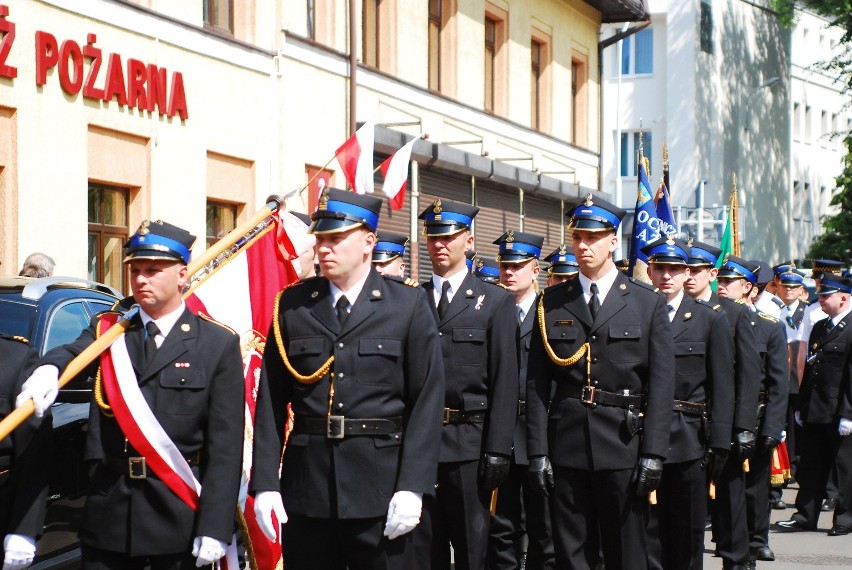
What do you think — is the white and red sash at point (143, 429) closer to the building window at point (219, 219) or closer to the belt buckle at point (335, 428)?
the belt buckle at point (335, 428)

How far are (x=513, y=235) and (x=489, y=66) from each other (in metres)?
18.0

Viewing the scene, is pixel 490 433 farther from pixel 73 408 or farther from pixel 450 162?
pixel 450 162

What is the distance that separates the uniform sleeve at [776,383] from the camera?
35.3 ft

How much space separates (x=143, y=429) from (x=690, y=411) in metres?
4.19

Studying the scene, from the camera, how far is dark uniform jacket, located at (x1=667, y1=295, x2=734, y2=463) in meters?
9.12

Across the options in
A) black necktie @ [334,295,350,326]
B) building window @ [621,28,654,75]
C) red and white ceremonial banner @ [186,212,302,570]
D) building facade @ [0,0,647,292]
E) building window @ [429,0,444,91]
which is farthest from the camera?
building window @ [621,28,654,75]

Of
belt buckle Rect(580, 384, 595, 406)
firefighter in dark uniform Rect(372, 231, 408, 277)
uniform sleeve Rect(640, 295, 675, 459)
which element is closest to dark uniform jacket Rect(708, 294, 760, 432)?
uniform sleeve Rect(640, 295, 675, 459)

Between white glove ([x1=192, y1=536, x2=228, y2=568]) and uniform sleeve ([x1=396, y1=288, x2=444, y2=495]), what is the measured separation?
72 centimetres

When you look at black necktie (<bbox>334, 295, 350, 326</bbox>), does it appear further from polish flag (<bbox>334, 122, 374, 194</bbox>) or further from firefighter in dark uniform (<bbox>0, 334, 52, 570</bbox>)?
polish flag (<bbox>334, 122, 374, 194</bbox>)

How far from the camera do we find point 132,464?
231 inches

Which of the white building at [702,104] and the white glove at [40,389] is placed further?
the white building at [702,104]

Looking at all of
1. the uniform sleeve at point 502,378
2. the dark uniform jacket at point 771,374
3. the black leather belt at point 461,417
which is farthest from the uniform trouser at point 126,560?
the dark uniform jacket at point 771,374

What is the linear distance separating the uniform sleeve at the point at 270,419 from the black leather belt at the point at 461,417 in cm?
176

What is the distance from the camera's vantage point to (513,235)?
9922 mm
